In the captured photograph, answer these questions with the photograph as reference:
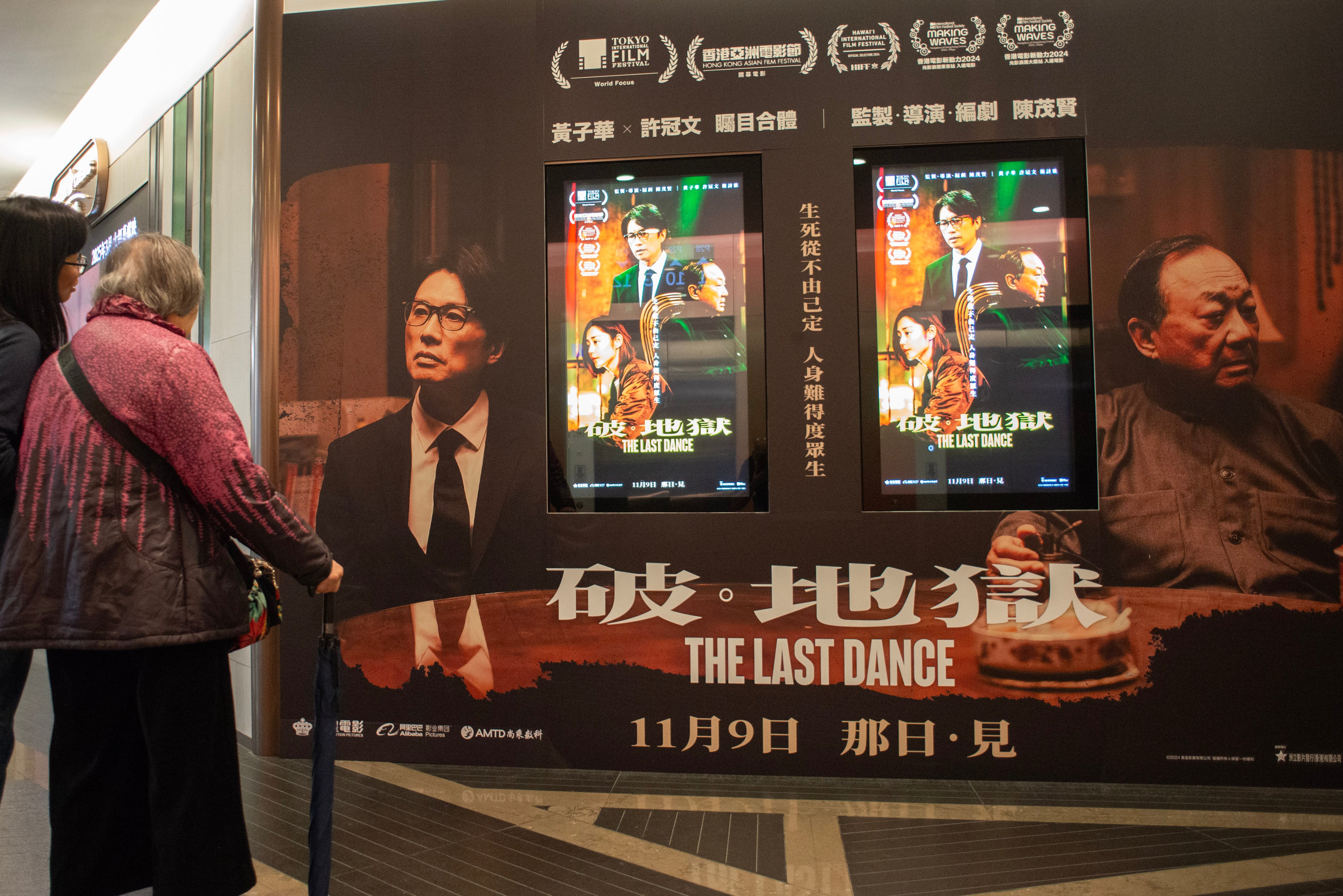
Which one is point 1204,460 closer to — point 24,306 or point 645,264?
point 645,264

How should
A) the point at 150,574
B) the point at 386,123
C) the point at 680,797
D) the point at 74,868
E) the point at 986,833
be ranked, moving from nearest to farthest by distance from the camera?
the point at 150,574
the point at 74,868
the point at 986,833
the point at 680,797
the point at 386,123

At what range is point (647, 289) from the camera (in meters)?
3.05

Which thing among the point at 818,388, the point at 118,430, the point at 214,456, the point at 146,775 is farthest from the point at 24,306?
the point at 818,388

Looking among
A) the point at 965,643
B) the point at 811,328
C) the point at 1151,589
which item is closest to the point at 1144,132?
the point at 811,328

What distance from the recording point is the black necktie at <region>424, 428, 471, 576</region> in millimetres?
3111

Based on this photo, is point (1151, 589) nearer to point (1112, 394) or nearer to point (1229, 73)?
point (1112, 394)

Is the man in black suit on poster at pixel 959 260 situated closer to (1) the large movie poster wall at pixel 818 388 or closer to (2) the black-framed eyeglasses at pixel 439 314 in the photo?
(1) the large movie poster wall at pixel 818 388

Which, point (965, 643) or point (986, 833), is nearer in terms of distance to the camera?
point (986, 833)

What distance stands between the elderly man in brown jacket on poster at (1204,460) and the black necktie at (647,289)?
1478 mm

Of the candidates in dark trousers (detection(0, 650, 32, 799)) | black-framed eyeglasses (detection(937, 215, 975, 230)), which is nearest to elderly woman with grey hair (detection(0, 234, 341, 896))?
dark trousers (detection(0, 650, 32, 799))

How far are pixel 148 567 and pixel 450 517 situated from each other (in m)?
1.53

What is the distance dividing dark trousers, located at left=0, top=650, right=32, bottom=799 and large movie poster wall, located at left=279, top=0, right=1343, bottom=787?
1375mm

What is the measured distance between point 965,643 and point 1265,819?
3.22 ft

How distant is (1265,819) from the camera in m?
2.57
